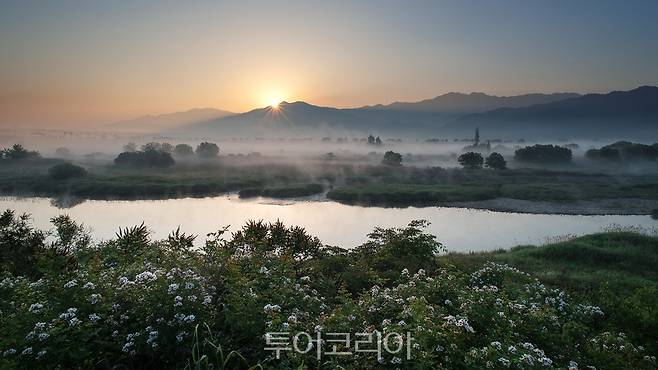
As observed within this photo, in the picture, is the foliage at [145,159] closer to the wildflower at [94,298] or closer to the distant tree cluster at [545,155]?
the distant tree cluster at [545,155]

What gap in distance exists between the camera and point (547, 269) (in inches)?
945

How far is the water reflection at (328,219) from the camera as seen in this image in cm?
3934

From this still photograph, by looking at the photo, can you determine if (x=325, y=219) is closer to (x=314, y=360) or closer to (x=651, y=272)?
(x=651, y=272)

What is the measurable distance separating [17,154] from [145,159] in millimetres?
29405

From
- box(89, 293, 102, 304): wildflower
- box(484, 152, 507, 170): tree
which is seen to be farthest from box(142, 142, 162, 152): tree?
box(89, 293, 102, 304): wildflower

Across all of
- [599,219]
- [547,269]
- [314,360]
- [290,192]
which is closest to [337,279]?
[314,360]

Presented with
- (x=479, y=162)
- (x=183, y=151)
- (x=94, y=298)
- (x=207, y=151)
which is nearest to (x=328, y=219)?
(x=94, y=298)

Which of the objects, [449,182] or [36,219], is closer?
[36,219]

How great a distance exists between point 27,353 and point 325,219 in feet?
139

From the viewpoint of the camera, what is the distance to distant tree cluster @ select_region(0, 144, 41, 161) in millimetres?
100500

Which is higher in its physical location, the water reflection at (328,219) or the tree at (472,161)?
the tree at (472,161)

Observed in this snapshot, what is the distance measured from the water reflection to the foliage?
1761 inches

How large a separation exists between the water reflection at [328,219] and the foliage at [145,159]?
4474 centimetres

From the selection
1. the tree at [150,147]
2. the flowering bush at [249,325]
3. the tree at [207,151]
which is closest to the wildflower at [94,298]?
the flowering bush at [249,325]
